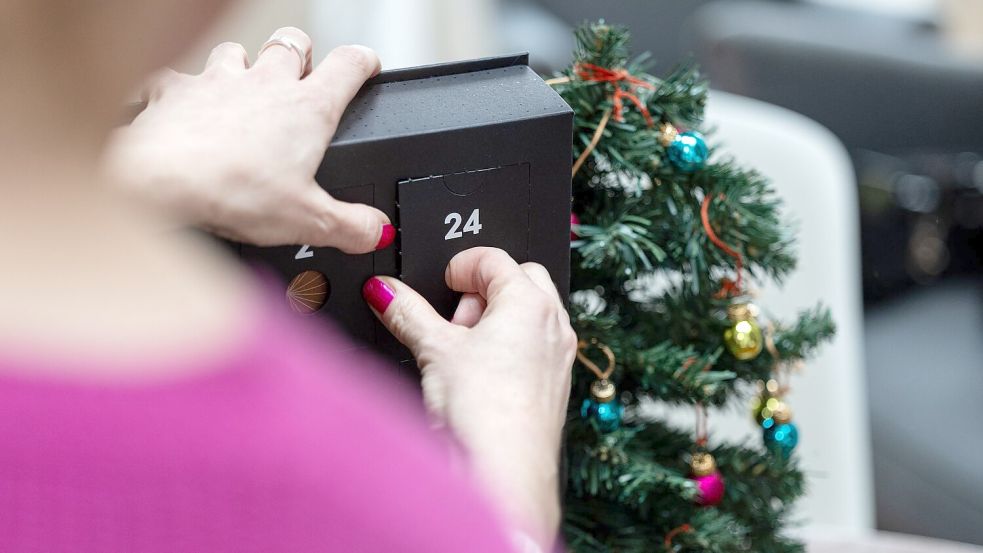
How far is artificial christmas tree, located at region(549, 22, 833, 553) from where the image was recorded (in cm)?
70

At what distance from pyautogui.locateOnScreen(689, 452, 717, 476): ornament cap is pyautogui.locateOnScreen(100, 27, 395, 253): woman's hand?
1.02 ft

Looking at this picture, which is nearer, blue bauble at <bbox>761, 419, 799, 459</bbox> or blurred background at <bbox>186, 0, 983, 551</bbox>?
blue bauble at <bbox>761, 419, 799, 459</bbox>

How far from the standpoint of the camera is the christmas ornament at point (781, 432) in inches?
31.8

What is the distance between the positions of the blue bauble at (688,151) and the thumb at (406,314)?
203 millimetres

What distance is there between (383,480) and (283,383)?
0.17ft

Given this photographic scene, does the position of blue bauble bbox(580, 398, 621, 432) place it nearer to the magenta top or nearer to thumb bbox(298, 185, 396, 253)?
thumb bbox(298, 185, 396, 253)

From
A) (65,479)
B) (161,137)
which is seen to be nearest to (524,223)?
(161,137)

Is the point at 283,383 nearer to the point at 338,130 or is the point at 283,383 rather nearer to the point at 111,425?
the point at 111,425

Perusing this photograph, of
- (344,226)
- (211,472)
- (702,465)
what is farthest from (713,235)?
(211,472)

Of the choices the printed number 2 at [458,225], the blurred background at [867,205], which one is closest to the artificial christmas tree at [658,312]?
the printed number 2 at [458,225]

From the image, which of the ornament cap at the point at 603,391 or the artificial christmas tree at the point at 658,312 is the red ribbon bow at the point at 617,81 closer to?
the artificial christmas tree at the point at 658,312

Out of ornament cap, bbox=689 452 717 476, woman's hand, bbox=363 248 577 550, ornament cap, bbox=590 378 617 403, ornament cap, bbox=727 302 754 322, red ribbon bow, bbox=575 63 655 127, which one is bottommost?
ornament cap, bbox=689 452 717 476

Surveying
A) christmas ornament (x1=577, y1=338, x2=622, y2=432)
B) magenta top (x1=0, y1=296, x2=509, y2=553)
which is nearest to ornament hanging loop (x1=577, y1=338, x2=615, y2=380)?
christmas ornament (x1=577, y1=338, x2=622, y2=432)

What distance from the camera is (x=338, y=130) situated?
0.57 m
